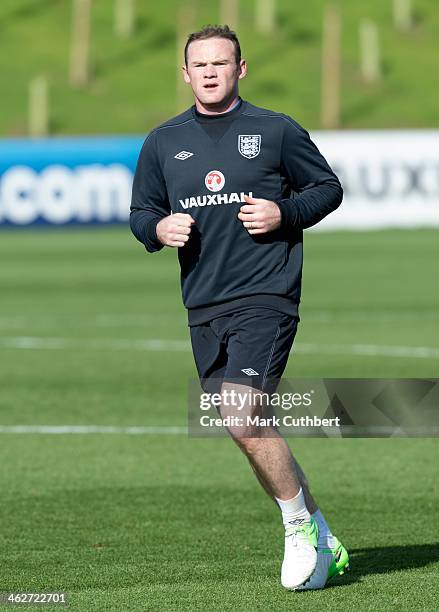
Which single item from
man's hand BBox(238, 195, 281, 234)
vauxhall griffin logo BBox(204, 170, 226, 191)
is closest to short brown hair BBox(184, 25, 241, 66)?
vauxhall griffin logo BBox(204, 170, 226, 191)

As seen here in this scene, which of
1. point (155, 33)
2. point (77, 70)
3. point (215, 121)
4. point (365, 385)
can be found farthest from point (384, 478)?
point (155, 33)

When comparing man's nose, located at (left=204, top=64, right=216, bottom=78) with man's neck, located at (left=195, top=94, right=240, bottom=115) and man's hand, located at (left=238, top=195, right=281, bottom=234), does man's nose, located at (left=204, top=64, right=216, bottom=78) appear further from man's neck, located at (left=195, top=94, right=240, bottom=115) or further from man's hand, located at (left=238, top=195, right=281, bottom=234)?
man's hand, located at (left=238, top=195, right=281, bottom=234)

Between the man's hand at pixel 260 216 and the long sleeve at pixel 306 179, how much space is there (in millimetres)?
104

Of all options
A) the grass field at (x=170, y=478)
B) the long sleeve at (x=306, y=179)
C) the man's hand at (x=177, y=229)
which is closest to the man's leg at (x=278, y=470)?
the grass field at (x=170, y=478)

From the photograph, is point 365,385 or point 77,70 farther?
point 77,70

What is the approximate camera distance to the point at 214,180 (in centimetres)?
657

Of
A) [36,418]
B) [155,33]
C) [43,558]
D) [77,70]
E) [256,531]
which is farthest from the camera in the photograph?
[155,33]

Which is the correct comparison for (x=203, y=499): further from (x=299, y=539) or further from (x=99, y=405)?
(x=99, y=405)

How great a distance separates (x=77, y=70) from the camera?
171ft

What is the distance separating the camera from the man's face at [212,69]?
6.53 metres

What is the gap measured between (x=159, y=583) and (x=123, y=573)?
0.89 feet

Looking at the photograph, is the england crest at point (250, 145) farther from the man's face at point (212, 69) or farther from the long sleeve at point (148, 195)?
the long sleeve at point (148, 195)

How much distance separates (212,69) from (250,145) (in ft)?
1.20

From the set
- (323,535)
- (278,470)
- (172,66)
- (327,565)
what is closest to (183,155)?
(278,470)
